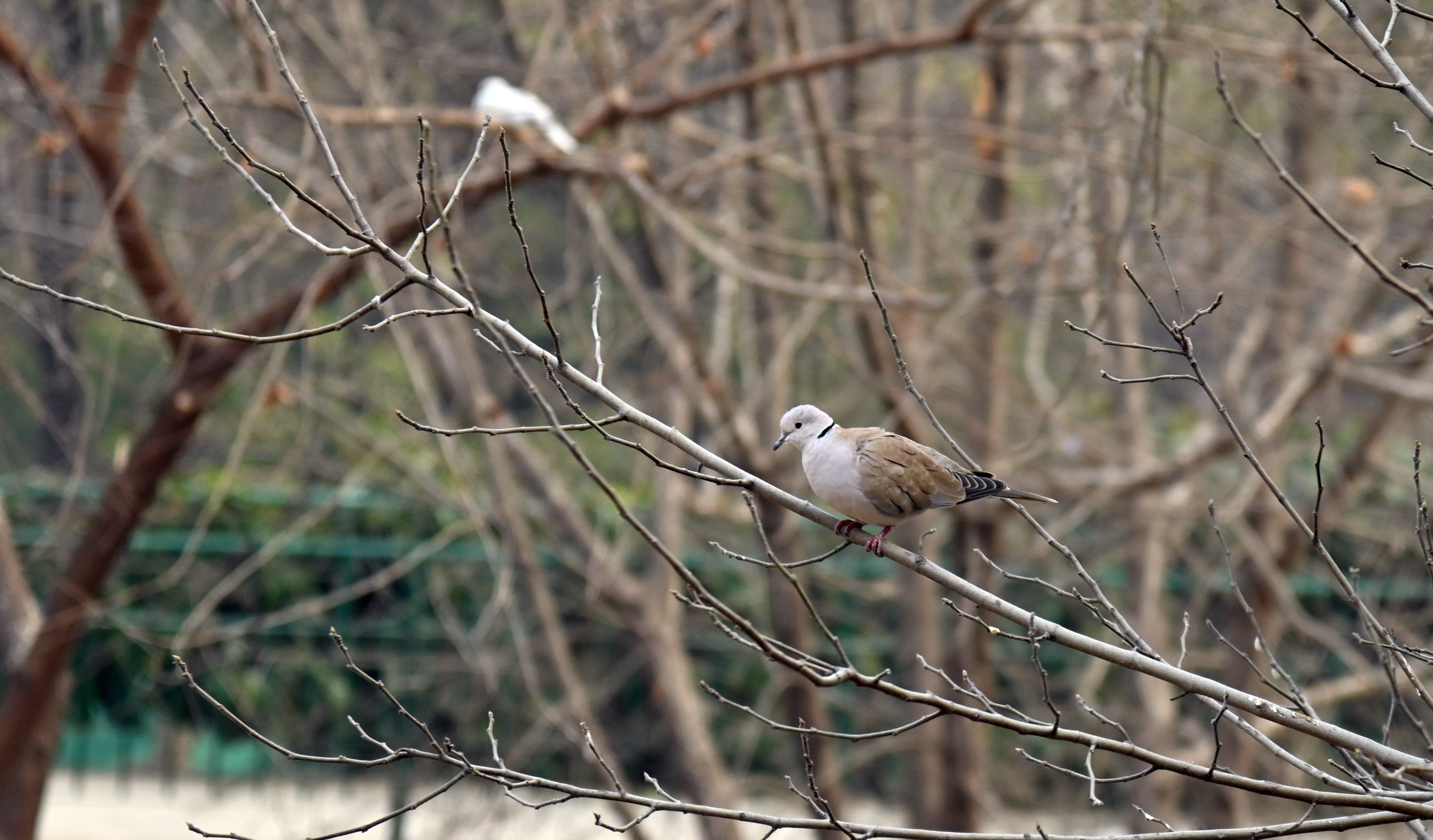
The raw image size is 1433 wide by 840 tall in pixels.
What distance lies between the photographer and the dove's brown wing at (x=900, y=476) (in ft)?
8.93

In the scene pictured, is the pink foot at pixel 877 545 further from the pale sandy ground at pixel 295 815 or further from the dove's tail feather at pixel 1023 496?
the pale sandy ground at pixel 295 815

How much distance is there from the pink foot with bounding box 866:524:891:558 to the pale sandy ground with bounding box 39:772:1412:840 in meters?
4.76

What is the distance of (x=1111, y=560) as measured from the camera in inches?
349

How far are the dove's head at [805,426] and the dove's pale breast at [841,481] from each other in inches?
3.1

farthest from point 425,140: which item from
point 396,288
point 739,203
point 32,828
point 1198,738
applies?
point 1198,738

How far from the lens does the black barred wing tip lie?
2925 millimetres

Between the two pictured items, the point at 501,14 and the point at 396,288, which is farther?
the point at 501,14

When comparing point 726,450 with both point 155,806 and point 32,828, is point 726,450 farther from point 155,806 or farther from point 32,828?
point 155,806

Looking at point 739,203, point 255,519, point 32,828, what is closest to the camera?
point 32,828

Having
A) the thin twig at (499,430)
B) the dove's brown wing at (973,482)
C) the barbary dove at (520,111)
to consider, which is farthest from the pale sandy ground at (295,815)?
the thin twig at (499,430)

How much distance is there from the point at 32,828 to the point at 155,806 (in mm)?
3775

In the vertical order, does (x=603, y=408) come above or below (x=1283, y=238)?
above

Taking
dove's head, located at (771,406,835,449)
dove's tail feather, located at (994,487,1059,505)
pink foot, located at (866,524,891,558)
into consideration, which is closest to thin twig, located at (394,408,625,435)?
pink foot, located at (866,524,891,558)

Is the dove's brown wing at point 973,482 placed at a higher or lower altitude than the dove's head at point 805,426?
lower
